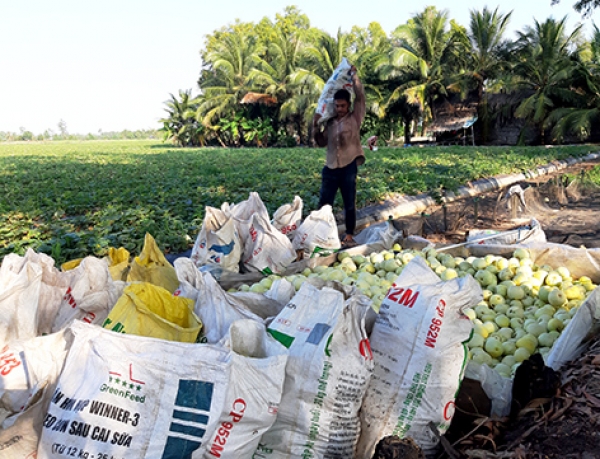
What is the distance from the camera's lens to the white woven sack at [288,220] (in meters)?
4.97

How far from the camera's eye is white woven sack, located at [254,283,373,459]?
5.93ft

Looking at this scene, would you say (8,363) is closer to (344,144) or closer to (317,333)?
(317,333)

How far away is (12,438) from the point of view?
1599 mm

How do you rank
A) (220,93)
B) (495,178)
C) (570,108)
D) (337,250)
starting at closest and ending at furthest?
(337,250) < (495,178) < (570,108) < (220,93)

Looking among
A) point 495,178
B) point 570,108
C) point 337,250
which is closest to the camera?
point 337,250

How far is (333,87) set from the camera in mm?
5434

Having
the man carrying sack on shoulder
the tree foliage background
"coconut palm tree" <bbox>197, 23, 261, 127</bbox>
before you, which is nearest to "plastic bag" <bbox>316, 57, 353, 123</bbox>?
the man carrying sack on shoulder

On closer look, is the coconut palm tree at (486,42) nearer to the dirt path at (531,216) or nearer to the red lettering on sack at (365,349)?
the dirt path at (531,216)

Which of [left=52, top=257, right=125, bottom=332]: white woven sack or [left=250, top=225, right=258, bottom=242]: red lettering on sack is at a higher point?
[left=52, top=257, right=125, bottom=332]: white woven sack

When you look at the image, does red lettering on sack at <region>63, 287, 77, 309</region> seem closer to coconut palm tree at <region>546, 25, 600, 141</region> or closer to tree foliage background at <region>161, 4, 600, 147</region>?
tree foliage background at <region>161, 4, 600, 147</region>

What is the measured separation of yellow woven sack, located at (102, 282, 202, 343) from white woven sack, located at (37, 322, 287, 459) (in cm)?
25

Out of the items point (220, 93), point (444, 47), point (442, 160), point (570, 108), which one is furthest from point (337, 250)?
point (220, 93)

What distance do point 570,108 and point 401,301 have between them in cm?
2696

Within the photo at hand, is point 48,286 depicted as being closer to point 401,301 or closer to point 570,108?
point 401,301
